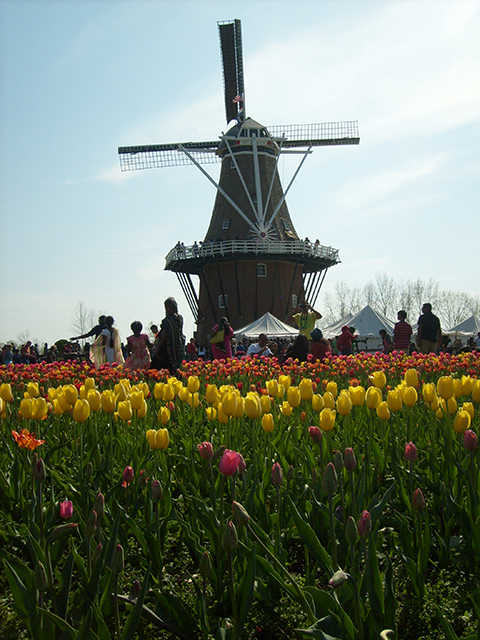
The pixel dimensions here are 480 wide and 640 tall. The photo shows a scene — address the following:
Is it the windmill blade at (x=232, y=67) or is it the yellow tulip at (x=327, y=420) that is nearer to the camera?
the yellow tulip at (x=327, y=420)

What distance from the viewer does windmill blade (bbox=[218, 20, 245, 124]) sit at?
3566 centimetres

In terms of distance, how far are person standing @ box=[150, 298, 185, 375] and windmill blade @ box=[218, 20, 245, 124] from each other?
30.5 m

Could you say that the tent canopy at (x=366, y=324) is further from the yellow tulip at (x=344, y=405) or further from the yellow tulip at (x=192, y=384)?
the yellow tulip at (x=344, y=405)

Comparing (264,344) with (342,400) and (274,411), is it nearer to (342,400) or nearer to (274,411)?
(274,411)

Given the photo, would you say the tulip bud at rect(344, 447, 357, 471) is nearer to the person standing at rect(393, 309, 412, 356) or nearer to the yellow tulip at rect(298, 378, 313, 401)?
the yellow tulip at rect(298, 378, 313, 401)

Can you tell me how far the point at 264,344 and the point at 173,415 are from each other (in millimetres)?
8999

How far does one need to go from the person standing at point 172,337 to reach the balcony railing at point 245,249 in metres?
23.7

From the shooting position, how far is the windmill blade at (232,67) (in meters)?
35.7

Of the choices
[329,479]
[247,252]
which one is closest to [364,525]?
[329,479]

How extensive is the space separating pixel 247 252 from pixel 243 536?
98.4 ft

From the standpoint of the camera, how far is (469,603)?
2031mm

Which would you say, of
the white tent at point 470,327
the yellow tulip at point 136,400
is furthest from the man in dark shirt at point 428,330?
the white tent at point 470,327

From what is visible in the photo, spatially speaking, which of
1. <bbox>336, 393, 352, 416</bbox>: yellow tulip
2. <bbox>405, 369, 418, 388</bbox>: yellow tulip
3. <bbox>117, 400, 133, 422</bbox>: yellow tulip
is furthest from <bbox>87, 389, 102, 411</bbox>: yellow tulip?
<bbox>405, 369, 418, 388</bbox>: yellow tulip

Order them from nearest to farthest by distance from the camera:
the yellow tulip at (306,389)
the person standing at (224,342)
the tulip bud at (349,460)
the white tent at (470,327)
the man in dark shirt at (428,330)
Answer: the tulip bud at (349,460), the yellow tulip at (306,389), the man in dark shirt at (428,330), the person standing at (224,342), the white tent at (470,327)
